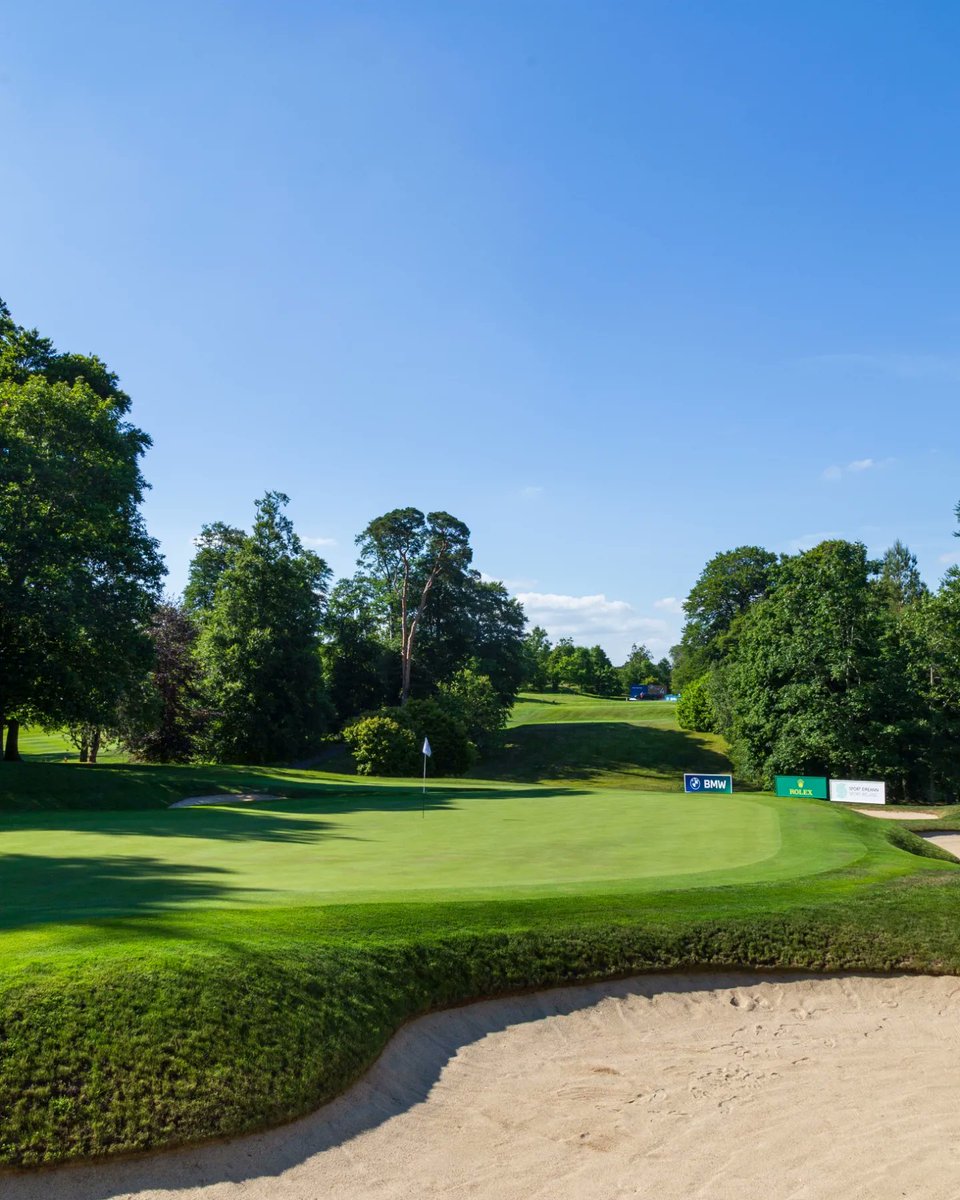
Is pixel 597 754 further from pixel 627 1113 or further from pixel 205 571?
pixel 627 1113

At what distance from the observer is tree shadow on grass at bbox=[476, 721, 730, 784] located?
62688mm

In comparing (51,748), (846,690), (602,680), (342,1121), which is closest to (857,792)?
(846,690)

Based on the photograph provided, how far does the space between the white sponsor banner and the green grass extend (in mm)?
14258

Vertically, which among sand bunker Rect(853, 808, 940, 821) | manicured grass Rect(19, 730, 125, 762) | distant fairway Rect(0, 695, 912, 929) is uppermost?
distant fairway Rect(0, 695, 912, 929)

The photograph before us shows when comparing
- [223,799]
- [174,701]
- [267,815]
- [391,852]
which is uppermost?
[174,701]

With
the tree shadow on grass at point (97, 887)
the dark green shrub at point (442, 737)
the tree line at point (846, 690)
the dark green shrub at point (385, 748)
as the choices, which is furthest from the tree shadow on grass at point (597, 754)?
the tree shadow on grass at point (97, 887)

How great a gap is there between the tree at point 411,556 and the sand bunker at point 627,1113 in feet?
187

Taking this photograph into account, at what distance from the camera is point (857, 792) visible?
35.8 meters

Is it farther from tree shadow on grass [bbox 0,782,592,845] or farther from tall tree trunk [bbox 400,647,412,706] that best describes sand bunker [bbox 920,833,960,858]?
tall tree trunk [bbox 400,647,412,706]

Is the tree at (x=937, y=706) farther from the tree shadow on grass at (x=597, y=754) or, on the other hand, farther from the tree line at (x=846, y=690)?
the tree shadow on grass at (x=597, y=754)

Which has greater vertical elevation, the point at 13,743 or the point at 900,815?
the point at 13,743

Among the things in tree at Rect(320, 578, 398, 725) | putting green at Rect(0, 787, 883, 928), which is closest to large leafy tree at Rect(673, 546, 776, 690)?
tree at Rect(320, 578, 398, 725)

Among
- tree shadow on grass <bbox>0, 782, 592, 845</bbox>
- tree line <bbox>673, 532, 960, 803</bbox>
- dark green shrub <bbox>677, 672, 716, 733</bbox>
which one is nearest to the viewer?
tree shadow on grass <bbox>0, 782, 592, 845</bbox>

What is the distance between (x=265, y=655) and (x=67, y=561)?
2161cm
